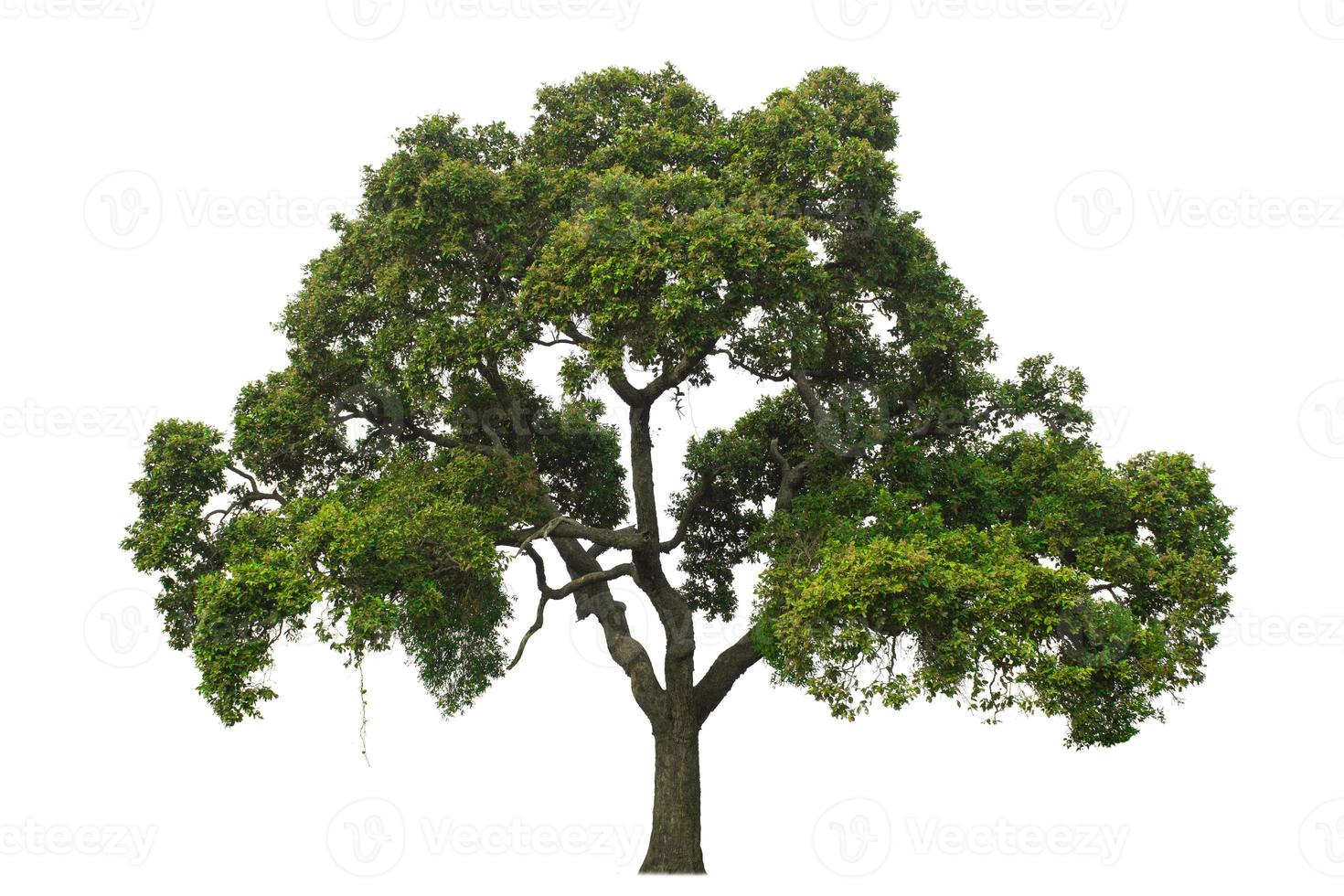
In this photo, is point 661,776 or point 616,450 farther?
point 616,450

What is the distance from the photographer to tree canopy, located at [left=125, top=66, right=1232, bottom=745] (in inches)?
531

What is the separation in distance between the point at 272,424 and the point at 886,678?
32.7 feet

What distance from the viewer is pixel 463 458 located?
1648cm

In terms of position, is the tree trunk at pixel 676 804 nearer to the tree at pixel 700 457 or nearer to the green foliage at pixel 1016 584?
the tree at pixel 700 457

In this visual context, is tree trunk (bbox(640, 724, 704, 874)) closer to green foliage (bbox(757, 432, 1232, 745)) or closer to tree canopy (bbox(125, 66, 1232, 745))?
tree canopy (bbox(125, 66, 1232, 745))

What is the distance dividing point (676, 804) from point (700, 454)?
5.98 meters

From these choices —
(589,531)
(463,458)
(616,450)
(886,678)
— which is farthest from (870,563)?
(616,450)

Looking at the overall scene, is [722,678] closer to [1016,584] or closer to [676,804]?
[676,804]

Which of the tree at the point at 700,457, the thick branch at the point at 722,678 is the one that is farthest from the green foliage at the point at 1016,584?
the thick branch at the point at 722,678

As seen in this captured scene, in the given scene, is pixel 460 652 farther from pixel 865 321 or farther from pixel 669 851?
pixel 865 321

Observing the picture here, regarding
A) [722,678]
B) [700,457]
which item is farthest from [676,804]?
[700,457]

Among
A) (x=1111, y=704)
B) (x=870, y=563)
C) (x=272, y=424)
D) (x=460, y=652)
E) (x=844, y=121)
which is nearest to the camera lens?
(x=870, y=563)

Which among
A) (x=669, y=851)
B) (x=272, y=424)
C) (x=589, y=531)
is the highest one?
(x=272, y=424)

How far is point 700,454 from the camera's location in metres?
19.6
